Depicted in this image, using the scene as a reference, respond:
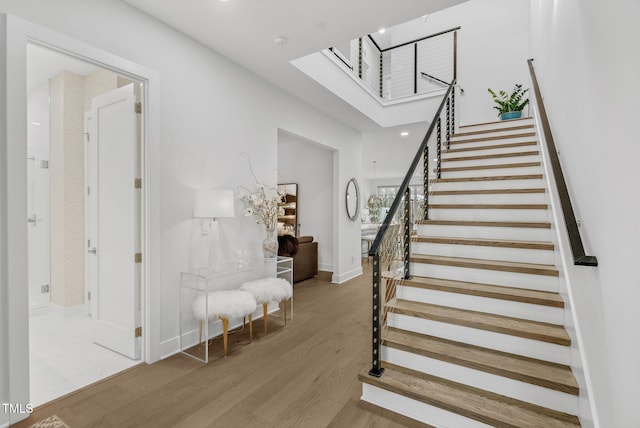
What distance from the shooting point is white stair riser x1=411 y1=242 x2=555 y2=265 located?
2.71m

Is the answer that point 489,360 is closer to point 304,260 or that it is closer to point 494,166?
point 494,166

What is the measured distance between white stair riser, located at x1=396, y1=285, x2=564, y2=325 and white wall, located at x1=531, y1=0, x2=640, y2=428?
450 mm

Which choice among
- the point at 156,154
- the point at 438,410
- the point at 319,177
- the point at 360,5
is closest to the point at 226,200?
the point at 156,154

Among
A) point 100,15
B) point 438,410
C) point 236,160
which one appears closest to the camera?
point 438,410

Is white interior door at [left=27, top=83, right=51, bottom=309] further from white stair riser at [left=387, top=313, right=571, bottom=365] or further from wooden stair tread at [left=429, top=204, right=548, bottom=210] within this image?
wooden stair tread at [left=429, top=204, right=548, bottom=210]

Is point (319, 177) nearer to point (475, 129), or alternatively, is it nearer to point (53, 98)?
point (475, 129)

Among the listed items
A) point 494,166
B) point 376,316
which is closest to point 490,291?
point 376,316

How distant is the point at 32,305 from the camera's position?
151 inches

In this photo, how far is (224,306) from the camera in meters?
2.76

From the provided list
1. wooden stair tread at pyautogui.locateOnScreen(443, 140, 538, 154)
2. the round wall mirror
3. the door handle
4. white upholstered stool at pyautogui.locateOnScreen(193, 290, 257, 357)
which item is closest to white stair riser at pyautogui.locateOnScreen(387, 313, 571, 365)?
white upholstered stool at pyautogui.locateOnScreen(193, 290, 257, 357)

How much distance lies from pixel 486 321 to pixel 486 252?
83 centimetres

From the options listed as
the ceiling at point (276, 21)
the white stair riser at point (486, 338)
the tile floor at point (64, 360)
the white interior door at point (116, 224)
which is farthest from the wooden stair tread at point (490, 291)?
the tile floor at point (64, 360)

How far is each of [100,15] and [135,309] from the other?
2.37 m

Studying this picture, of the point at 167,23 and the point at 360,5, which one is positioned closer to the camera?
the point at 360,5
